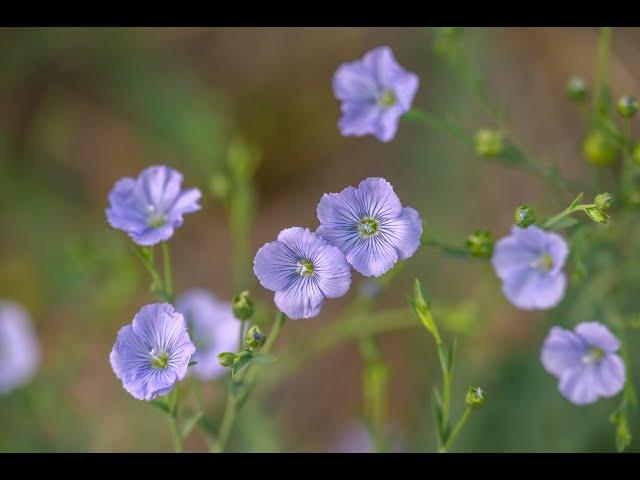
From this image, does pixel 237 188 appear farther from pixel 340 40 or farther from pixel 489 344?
pixel 340 40

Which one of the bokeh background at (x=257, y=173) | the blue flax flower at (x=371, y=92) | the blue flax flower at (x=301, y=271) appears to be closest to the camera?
the blue flax flower at (x=301, y=271)

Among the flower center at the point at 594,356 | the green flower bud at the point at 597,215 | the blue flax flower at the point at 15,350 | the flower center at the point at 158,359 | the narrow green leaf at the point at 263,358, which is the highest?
the green flower bud at the point at 597,215

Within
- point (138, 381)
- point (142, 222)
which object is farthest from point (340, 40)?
point (138, 381)

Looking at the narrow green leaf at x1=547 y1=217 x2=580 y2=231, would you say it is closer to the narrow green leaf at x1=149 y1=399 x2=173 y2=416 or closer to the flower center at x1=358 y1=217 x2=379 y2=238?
the flower center at x1=358 y1=217 x2=379 y2=238

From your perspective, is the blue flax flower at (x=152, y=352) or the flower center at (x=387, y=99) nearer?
the blue flax flower at (x=152, y=352)

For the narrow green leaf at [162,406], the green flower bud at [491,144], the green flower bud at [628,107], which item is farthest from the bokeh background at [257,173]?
the narrow green leaf at [162,406]

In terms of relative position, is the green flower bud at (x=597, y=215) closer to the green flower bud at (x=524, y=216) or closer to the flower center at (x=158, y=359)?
the green flower bud at (x=524, y=216)
